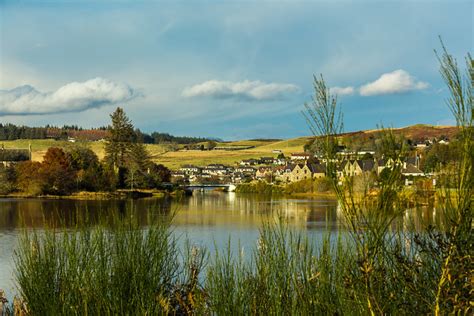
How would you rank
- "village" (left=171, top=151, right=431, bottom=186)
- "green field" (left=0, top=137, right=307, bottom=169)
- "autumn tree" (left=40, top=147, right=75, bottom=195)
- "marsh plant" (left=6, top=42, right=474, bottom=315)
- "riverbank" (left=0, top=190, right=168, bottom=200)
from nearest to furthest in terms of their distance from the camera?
"marsh plant" (left=6, top=42, right=474, bottom=315)
"riverbank" (left=0, top=190, right=168, bottom=200)
"autumn tree" (left=40, top=147, right=75, bottom=195)
"village" (left=171, top=151, right=431, bottom=186)
"green field" (left=0, top=137, right=307, bottom=169)

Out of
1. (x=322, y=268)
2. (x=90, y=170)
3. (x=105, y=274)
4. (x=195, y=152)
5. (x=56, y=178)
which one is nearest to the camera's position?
(x=322, y=268)

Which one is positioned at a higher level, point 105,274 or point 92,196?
point 105,274

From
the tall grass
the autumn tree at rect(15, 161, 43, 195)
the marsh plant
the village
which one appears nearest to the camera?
the marsh plant

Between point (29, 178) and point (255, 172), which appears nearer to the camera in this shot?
point (29, 178)

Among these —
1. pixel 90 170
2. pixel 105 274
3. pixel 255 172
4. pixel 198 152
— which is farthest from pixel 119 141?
pixel 105 274

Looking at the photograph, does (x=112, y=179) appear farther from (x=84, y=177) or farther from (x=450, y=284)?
(x=450, y=284)

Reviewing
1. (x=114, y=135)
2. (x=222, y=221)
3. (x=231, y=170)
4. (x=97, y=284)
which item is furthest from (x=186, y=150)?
(x=97, y=284)

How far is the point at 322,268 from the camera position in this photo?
16.5 ft

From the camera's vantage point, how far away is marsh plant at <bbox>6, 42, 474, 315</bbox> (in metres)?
3.77

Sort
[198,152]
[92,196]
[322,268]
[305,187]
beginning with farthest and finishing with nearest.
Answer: [198,152] < [305,187] < [92,196] < [322,268]

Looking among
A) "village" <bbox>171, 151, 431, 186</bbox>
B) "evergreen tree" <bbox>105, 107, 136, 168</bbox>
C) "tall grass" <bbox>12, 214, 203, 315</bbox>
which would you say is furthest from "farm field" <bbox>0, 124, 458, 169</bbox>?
"tall grass" <bbox>12, 214, 203, 315</bbox>

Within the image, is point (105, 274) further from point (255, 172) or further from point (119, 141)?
point (255, 172)

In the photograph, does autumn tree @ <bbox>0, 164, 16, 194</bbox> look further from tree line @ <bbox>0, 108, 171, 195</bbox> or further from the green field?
the green field

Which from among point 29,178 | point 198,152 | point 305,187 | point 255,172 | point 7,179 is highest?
point 198,152
